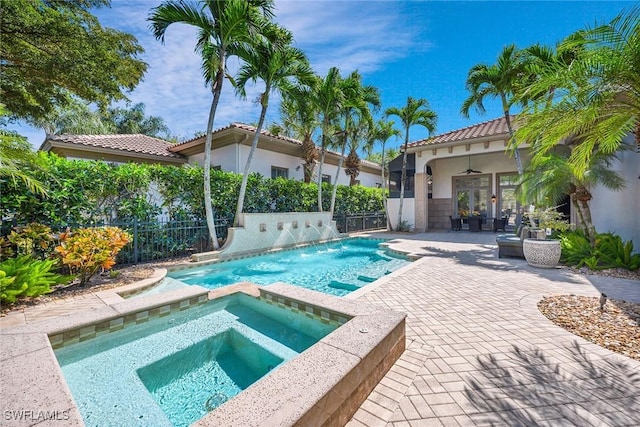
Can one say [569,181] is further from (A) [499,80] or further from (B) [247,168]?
(B) [247,168]

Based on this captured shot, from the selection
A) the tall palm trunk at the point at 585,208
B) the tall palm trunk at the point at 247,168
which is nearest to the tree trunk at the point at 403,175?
the tall palm trunk at the point at 585,208

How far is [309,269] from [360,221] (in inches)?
351

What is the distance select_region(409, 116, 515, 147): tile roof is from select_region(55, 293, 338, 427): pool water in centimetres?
1356

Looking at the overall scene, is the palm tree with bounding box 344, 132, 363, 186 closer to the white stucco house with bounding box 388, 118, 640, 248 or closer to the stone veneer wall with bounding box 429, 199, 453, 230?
the white stucco house with bounding box 388, 118, 640, 248

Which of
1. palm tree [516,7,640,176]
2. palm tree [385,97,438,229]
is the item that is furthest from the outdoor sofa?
palm tree [385,97,438,229]

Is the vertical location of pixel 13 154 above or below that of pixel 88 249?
above

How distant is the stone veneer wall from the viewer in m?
17.9

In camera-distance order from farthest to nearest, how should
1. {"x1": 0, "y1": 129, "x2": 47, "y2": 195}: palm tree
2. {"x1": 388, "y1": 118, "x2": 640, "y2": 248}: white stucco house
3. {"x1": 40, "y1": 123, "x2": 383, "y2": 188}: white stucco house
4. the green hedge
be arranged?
{"x1": 388, "y1": 118, "x2": 640, "y2": 248}: white stucco house < {"x1": 40, "y1": 123, "x2": 383, "y2": 188}: white stucco house < the green hedge < {"x1": 0, "y1": 129, "x2": 47, "y2": 195}: palm tree

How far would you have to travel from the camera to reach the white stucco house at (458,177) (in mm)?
14125

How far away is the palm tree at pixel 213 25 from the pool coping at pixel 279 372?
5.86 m

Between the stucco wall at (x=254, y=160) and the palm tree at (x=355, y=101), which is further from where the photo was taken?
the stucco wall at (x=254, y=160)

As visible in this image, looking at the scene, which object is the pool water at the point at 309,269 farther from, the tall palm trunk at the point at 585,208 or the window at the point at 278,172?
the window at the point at 278,172

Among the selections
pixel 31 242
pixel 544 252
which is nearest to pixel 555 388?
pixel 544 252

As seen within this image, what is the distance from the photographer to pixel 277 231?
1113 centimetres
